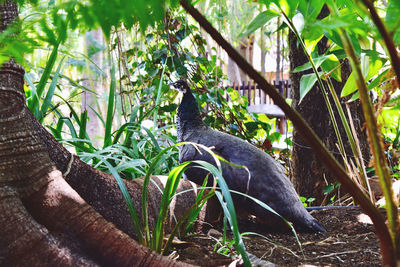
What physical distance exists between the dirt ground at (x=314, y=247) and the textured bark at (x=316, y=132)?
2.75 feet

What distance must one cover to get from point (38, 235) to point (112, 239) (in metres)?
0.25

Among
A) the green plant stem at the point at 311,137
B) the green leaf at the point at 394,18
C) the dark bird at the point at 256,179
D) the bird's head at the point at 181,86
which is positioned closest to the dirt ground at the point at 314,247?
the dark bird at the point at 256,179

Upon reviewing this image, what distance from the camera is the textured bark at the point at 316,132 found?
3.86 metres

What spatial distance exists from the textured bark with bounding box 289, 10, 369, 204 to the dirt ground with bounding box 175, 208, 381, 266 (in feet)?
2.75

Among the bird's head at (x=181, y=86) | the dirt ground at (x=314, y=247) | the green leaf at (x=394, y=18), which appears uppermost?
the green leaf at (x=394, y=18)

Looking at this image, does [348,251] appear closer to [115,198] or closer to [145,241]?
[145,241]

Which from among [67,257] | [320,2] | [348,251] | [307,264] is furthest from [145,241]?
[320,2]

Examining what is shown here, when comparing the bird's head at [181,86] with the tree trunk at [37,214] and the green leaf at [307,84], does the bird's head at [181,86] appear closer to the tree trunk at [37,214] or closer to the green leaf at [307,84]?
the green leaf at [307,84]

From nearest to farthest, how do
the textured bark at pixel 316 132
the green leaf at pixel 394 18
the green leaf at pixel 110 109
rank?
1. the green leaf at pixel 394 18
2. the green leaf at pixel 110 109
3. the textured bark at pixel 316 132

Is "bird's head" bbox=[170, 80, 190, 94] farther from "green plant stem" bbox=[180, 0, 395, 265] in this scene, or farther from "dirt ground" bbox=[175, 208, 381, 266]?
"green plant stem" bbox=[180, 0, 395, 265]

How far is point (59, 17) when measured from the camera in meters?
0.98

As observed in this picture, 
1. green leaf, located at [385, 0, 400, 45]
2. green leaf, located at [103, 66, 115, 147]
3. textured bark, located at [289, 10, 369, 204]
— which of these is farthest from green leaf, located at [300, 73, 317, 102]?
textured bark, located at [289, 10, 369, 204]

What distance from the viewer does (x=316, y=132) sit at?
389cm

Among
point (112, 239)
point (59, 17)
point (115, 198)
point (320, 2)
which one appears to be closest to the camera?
point (59, 17)
